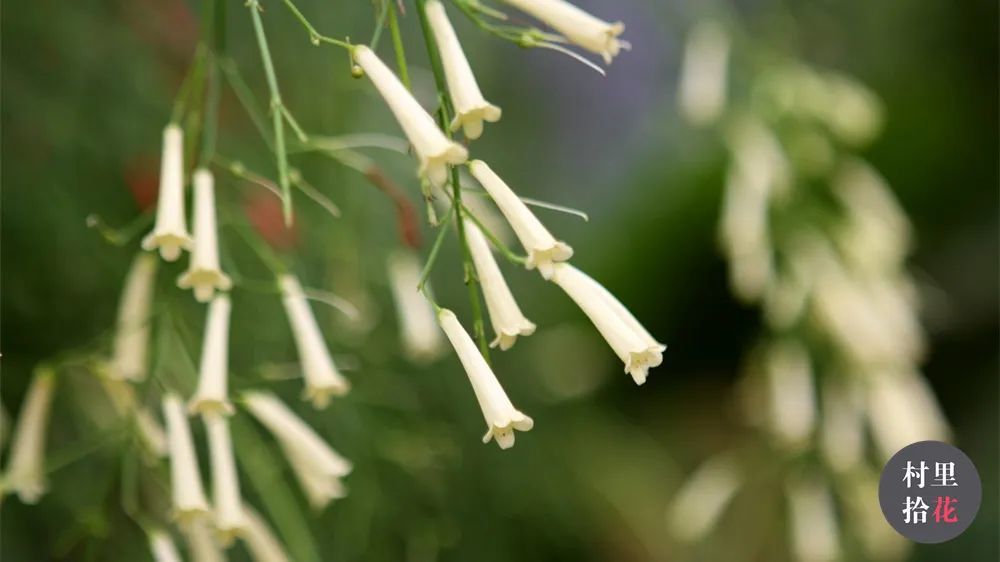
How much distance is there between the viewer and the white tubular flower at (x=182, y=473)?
54 centimetres

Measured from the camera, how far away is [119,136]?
94 centimetres

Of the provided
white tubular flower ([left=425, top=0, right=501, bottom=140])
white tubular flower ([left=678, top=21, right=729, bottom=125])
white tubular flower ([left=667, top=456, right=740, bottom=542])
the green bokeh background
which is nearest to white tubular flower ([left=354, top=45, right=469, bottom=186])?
white tubular flower ([left=425, top=0, right=501, bottom=140])

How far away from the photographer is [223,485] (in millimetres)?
568

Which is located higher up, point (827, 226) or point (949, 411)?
point (827, 226)

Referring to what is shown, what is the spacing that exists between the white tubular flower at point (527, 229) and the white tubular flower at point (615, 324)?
0.01m

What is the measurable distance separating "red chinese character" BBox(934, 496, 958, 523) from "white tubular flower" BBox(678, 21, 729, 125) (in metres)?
0.49

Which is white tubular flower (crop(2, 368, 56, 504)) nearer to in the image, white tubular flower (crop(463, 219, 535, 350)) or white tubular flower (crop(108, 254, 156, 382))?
white tubular flower (crop(108, 254, 156, 382))

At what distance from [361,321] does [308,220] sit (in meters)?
0.18

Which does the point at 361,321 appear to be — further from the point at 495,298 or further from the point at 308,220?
the point at 495,298

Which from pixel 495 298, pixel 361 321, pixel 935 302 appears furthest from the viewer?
pixel 935 302

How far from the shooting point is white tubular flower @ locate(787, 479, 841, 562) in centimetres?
105

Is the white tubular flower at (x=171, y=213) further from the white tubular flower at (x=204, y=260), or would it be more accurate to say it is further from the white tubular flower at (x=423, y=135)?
the white tubular flower at (x=423, y=135)

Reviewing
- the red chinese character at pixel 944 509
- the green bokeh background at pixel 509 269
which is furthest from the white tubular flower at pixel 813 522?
the red chinese character at pixel 944 509

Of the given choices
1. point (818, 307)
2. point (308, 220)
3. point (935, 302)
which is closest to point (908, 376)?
point (818, 307)
